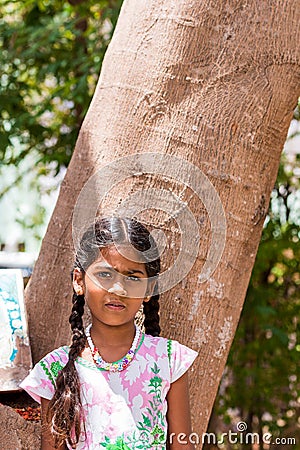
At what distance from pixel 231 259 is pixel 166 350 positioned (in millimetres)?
405

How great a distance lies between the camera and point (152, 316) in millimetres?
2096

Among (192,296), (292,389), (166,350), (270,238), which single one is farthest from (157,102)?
(292,389)

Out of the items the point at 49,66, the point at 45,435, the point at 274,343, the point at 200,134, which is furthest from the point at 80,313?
the point at 274,343

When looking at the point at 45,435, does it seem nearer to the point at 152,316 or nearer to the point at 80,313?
the point at 80,313

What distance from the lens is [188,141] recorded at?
2.25m

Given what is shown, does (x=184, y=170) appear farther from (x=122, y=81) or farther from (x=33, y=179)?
(x=33, y=179)

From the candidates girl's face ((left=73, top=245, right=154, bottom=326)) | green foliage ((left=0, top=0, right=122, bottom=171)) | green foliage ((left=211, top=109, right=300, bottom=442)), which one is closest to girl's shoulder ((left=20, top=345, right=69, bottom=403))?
girl's face ((left=73, top=245, right=154, bottom=326))

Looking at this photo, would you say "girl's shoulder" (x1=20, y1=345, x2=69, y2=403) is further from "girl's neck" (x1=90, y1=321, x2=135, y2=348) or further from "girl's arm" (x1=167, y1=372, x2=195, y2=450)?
"girl's arm" (x1=167, y1=372, x2=195, y2=450)

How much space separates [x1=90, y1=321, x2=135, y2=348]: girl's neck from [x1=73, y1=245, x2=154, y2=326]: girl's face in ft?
0.10

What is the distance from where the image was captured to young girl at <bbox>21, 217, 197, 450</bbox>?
188cm

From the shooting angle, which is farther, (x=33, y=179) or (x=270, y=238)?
(x=33, y=179)

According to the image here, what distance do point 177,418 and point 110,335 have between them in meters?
0.26

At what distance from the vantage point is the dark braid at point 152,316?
6.84 ft

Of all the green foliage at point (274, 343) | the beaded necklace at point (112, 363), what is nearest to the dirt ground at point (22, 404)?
the beaded necklace at point (112, 363)
